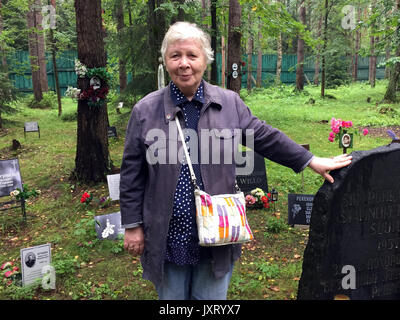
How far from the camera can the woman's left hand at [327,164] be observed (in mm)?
2346

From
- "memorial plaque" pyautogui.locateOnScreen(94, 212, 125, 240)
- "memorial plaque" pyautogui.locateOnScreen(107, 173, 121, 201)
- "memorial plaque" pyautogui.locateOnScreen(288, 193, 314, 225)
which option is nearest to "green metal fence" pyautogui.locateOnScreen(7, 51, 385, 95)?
"memorial plaque" pyautogui.locateOnScreen(288, 193, 314, 225)

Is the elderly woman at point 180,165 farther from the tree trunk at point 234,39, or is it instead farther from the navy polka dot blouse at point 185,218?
the tree trunk at point 234,39

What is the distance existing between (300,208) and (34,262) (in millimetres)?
3473

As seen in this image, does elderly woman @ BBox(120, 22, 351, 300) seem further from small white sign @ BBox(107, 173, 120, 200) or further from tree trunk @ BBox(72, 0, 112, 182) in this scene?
tree trunk @ BBox(72, 0, 112, 182)

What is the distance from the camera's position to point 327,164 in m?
2.37

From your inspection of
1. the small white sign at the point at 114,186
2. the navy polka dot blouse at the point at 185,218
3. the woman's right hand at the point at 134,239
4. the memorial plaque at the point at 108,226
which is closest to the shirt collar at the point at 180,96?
the navy polka dot blouse at the point at 185,218

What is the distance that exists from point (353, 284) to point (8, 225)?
194 inches

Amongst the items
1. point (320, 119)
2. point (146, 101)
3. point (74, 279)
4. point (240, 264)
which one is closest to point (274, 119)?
point (320, 119)

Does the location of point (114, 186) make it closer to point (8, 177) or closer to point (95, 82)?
point (8, 177)

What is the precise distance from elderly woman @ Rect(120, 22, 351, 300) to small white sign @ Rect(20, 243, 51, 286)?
208 cm

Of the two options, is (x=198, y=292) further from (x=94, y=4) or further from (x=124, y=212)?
(x=94, y=4)

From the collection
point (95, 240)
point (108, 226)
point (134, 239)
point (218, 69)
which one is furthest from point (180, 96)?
point (218, 69)

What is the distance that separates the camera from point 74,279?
13.4 ft

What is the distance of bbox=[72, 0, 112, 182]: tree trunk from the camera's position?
6227 mm
